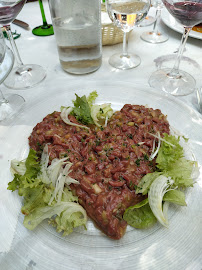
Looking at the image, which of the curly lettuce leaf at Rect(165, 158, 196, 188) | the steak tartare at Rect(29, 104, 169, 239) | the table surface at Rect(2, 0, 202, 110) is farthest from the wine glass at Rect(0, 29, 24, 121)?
the curly lettuce leaf at Rect(165, 158, 196, 188)

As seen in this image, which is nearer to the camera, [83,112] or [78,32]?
[83,112]

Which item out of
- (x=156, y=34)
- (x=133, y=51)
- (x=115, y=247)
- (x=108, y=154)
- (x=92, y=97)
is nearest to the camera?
(x=115, y=247)

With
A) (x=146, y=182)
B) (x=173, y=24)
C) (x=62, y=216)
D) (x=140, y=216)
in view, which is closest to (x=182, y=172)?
(x=146, y=182)

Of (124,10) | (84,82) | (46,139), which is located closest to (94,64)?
(84,82)

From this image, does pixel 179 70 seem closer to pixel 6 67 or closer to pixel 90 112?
pixel 90 112

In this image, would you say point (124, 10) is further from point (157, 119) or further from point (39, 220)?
point (39, 220)

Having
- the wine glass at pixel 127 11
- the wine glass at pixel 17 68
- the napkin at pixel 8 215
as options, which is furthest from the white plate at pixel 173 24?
the napkin at pixel 8 215

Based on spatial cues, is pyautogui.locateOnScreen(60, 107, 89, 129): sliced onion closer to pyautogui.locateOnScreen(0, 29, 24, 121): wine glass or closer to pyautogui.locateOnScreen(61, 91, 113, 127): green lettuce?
pyautogui.locateOnScreen(61, 91, 113, 127): green lettuce
